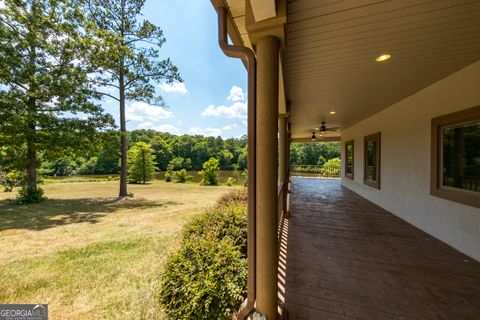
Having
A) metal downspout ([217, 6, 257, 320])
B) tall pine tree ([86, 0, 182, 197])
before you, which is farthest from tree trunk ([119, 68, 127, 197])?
metal downspout ([217, 6, 257, 320])

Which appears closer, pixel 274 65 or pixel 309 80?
pixel 274 65

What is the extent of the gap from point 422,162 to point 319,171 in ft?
41.9

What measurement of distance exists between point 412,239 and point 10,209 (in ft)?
38.6

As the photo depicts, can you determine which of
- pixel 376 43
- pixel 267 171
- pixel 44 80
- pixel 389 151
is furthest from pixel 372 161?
pixel 44 80

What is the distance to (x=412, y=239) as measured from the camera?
3.43 m

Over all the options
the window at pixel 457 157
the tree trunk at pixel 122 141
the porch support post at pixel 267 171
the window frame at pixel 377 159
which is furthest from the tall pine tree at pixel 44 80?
the window at pixel 457 157

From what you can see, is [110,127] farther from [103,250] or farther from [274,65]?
[274,65]

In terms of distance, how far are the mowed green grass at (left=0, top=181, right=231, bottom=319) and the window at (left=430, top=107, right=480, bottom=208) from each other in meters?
4.62

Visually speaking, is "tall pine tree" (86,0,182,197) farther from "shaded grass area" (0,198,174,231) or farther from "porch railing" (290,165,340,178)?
"porch railing" (290,165,340,178)

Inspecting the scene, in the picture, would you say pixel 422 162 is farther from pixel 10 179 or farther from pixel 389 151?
pixel 10 179

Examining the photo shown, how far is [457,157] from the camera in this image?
3.18 metres

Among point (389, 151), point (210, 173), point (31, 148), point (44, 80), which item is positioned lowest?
point (210, 173)

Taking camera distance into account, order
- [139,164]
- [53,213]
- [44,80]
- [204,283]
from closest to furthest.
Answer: [204,283] < [53,213] < [44,80] < [139,164]

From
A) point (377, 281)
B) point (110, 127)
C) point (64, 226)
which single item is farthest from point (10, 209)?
point (377, 281)
